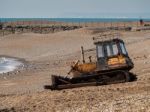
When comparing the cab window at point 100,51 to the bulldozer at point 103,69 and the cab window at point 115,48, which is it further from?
the cab window at point 115,48

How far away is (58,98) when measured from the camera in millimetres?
19266

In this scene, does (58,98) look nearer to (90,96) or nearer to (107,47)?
(90,96)

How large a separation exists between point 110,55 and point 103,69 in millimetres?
792

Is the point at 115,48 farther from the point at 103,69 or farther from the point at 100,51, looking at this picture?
the point at 103,69

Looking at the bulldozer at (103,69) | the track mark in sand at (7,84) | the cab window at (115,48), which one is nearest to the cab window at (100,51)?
the bulldozer at (103,69)

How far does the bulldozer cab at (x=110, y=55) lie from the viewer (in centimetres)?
2388

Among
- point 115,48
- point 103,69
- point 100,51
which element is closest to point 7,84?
point 100,51

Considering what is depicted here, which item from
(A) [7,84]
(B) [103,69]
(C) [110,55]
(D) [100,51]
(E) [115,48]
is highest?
(E) [115,48]

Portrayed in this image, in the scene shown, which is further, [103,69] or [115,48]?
[115,48]

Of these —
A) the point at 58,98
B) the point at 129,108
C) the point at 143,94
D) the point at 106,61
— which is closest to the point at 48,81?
the point at 106,61

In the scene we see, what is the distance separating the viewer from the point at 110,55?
79.4ft

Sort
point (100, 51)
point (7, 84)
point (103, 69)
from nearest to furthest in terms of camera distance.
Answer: point (103, 69), point (100, 51), point (7, 84)

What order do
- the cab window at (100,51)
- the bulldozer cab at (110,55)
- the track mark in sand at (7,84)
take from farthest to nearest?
the track mark in sand at (7,84) < the cab window at (100,51) < the bulldozer cab at (110,55)

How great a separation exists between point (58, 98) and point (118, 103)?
342 cm
